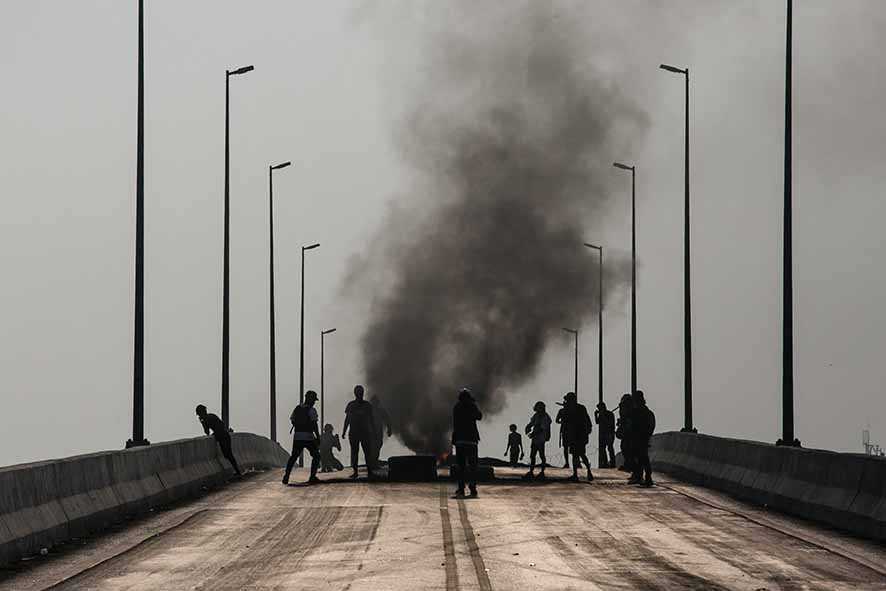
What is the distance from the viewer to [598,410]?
49.5 meters

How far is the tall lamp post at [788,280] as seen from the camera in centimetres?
3055

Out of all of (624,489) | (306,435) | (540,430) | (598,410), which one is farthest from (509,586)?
(598,410)

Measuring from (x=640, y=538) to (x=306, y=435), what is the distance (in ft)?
45.6

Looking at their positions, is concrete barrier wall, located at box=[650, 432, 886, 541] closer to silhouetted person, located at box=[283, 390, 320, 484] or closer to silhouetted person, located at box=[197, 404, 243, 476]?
silhouetted person, located at box=[283, 390, 320, 484]

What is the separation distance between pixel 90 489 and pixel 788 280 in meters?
14.5

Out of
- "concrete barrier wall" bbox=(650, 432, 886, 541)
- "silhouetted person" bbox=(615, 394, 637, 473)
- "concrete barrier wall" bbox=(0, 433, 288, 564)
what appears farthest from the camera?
"silhouetted person" bbox=(615, 394, 637, 473)

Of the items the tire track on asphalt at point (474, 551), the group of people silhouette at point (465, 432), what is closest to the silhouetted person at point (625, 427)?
the group of people silhouette at point (465, 432)

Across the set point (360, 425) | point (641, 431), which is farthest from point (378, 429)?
point (641, 431)

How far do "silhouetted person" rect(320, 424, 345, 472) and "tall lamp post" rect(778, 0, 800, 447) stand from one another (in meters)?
23.5

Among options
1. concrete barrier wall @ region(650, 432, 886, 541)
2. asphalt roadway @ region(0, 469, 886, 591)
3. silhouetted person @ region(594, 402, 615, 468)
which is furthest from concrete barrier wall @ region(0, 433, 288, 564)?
silhouetted person @ region(594, 402, 615, 468)

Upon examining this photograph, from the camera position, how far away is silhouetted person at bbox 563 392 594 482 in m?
35.1

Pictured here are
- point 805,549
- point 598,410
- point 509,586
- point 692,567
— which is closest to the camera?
point 509,586

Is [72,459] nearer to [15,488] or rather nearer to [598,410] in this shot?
[15,488]

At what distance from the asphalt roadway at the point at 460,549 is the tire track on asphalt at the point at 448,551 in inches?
1.0
